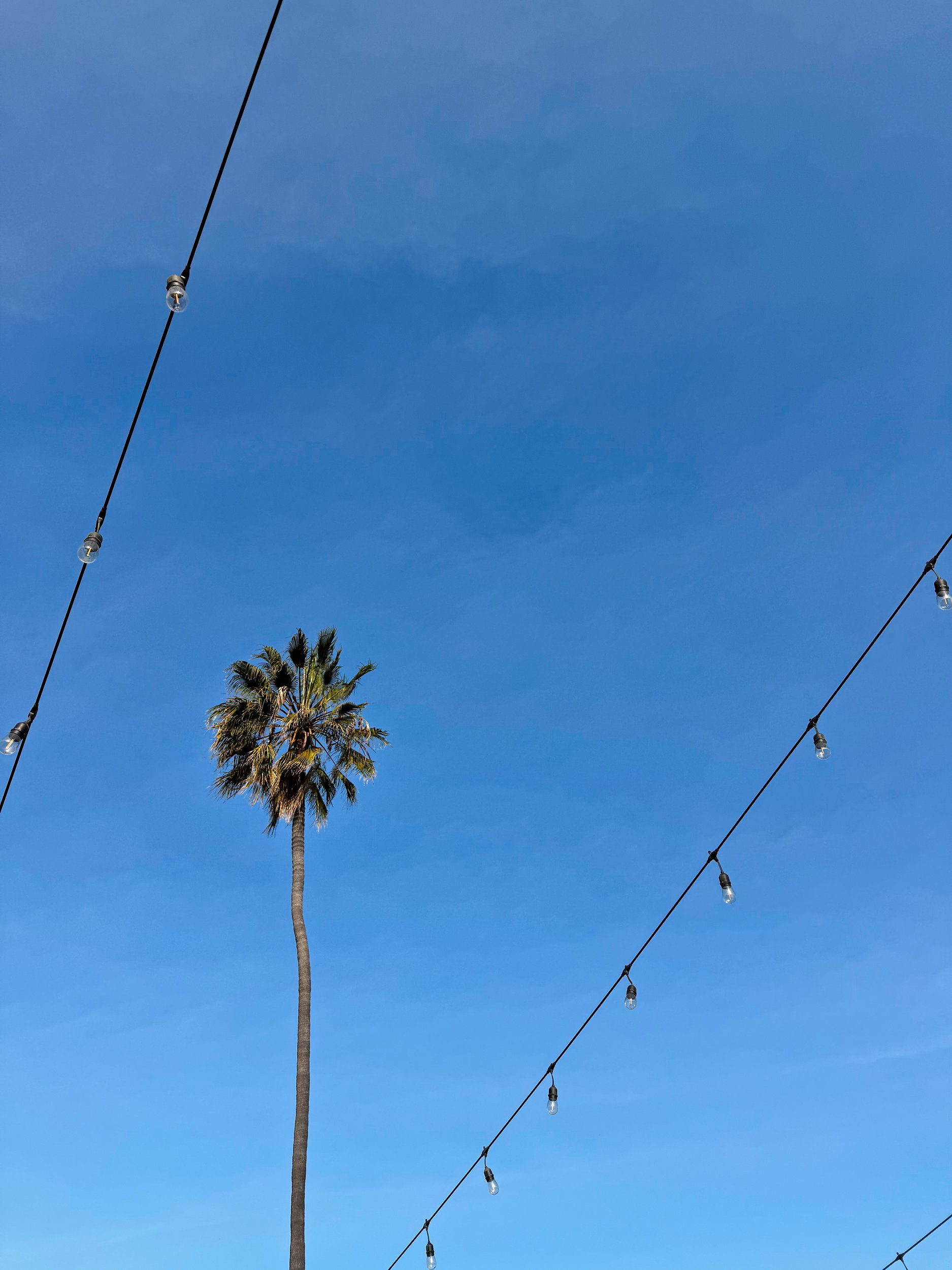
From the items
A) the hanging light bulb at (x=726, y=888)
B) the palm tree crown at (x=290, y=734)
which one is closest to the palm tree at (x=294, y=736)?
the palm tree crown at (x=290, y=734)

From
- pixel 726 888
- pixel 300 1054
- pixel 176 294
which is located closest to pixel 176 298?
pixel 176 294

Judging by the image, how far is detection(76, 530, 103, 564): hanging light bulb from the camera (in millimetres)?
9156

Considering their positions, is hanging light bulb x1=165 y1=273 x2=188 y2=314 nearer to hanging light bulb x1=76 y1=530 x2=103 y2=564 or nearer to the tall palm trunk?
hanging light bulb x1=76 y1=530 x2=103 y2=564

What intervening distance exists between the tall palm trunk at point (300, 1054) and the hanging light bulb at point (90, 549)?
15652 mm

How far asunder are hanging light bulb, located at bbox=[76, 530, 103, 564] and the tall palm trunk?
15652 millimetres

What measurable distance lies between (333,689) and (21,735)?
16366 millimetres

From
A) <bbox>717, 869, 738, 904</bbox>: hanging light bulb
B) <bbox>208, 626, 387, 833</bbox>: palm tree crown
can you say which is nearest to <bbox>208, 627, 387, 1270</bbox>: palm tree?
<bbox>208, 626, 387, 833</bbox>: palm tree crown

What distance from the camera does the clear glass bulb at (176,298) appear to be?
7.83 meters

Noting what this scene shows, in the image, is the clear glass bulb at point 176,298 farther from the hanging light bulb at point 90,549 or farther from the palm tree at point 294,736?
the palm tree at point 294,736

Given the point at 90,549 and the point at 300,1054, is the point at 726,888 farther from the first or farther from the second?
the point at 300,1054

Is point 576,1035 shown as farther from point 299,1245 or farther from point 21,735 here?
point 21,735

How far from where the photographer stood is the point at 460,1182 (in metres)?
20.4

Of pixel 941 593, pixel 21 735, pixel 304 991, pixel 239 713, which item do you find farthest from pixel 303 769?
pixel 941 593

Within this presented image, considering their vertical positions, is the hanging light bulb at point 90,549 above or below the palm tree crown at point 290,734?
below
